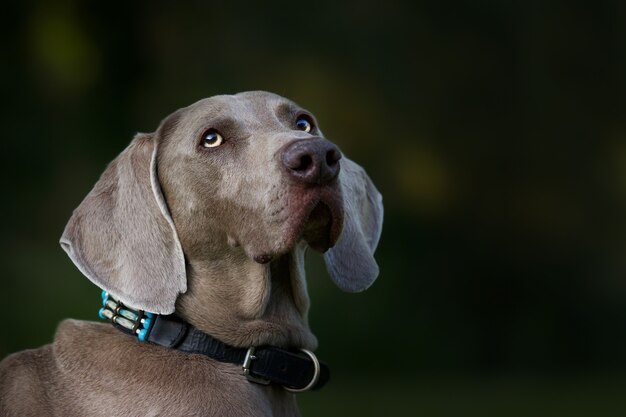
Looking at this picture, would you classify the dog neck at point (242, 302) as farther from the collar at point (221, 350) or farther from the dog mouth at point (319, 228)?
the dog mouth at point (319, 228)

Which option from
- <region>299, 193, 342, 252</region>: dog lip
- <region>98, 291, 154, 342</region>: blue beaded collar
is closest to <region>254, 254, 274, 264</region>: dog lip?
<region>299, 193, 342, 252</region>: dog lip

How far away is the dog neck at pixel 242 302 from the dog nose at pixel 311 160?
0.38 meters

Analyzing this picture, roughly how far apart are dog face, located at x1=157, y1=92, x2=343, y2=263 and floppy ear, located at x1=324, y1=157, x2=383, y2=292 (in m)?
0.22

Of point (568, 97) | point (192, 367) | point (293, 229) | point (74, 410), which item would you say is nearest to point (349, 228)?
point (293, 229)

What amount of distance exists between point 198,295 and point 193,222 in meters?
0.21

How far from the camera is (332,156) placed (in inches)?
109

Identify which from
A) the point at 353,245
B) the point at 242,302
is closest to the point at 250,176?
the point at 242,302

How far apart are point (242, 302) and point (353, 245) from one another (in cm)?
42

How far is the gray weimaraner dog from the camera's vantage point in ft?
9.39

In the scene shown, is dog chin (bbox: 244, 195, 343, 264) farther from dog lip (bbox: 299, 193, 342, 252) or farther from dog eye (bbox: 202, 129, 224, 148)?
dog eye (bbox: 202, 129, 224, 148)

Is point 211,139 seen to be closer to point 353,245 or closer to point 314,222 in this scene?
point 314,222

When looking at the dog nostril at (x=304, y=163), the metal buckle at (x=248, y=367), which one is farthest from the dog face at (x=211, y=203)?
the metal buckle at (x=248, y=367)

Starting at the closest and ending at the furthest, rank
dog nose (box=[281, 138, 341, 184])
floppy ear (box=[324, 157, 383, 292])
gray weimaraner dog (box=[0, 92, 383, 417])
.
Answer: dog nose (box=[281, 138, 341, 184])
gray weimaraner dog (box=[0, 92, 383, 417])
floppy ear (box=[324, 157, 383, 292])

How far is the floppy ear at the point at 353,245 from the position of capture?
3232mm
